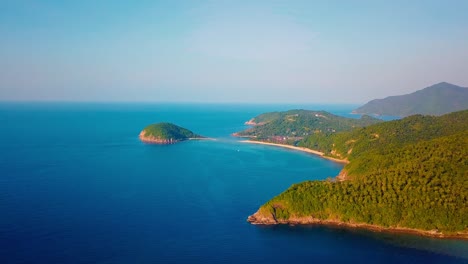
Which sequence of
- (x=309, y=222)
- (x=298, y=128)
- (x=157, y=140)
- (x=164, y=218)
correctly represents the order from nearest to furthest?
1. (x=309, y=222)
2. (x=164, y=218)
3. (x=157, y=140)
4. (x=298, y=128)

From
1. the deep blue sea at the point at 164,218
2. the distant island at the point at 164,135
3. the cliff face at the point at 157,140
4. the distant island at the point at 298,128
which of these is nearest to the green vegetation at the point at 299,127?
the distant island at the point at 298,128

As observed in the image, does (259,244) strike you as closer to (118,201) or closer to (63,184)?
(118,201)

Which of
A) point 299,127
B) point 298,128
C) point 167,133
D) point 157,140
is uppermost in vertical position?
point 299,127

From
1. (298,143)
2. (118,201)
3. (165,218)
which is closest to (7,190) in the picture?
(118,201)

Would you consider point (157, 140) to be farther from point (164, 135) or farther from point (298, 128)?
point (298, 128)

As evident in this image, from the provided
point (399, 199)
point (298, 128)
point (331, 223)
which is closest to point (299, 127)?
point (298, 128)

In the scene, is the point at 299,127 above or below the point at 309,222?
above
